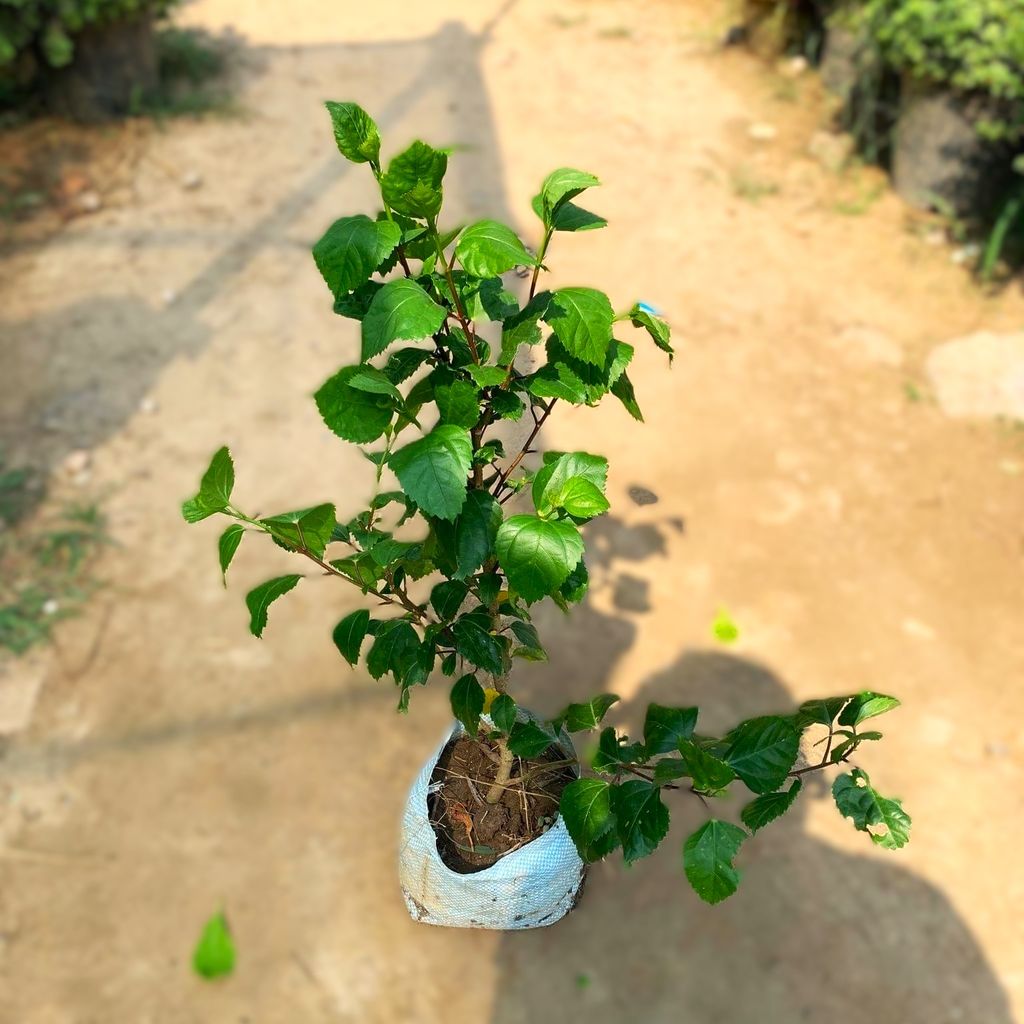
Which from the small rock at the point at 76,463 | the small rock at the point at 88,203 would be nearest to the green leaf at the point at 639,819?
the small rock at the point at 76,463

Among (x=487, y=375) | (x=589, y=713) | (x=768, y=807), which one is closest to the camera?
(x=487, y=375)

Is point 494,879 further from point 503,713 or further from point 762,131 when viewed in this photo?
point 762,131

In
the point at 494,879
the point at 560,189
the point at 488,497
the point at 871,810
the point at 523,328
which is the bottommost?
the point at 494,879

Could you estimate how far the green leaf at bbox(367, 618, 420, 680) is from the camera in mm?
1452

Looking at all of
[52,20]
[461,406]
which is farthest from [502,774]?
[52,20]

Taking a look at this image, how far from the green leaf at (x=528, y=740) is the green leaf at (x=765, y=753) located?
352mm

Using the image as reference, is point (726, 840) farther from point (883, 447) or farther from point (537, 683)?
point (883, 447)

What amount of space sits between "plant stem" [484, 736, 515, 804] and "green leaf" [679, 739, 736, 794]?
0.50 metres

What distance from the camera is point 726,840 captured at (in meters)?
1.23

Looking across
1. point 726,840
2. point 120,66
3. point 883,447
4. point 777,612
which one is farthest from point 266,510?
point 120,66

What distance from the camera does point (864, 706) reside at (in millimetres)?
1282

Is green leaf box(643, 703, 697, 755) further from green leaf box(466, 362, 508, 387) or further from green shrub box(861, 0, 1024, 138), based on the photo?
green shrub box(861, 0, 1024, 138)

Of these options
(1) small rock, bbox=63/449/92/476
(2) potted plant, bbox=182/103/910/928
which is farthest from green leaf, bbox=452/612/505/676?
(1) small rock, bbox=63/449/92/476

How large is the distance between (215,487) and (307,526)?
0.12 metres
